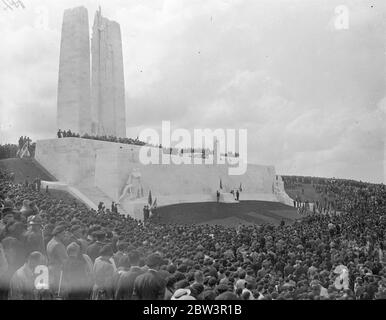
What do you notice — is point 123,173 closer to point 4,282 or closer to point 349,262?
point 349,262

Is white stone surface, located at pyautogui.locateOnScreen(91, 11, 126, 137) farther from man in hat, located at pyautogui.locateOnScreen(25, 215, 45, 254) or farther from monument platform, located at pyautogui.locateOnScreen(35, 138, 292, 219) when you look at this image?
man in hat, located at pyautogui.locateOnScreen(25, 215, 45, 254)

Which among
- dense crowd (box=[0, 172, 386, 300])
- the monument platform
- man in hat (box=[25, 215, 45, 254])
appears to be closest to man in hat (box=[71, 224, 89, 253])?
dense crowd (box=[0, 172, 386, 300])

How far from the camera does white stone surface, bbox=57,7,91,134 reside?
26500 millimetres

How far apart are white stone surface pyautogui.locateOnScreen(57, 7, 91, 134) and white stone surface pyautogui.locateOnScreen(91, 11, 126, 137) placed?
1957 mm

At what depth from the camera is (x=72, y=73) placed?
26.5m

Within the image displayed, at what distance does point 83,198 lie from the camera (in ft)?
67.7

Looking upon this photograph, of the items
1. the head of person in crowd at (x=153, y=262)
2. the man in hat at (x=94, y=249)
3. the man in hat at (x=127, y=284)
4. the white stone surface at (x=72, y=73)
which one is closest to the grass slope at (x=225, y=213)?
the white stone surface at (x=72, y=73)

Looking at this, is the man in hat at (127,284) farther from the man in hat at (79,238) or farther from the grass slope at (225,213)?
the grass slope at (225,213)

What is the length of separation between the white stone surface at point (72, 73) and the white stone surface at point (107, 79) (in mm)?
1957

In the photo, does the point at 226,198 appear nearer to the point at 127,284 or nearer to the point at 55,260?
the point at 55,260

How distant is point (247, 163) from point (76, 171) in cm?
1430

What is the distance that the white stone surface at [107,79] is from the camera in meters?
29.0

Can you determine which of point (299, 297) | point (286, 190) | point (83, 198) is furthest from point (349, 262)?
point (286, 190)

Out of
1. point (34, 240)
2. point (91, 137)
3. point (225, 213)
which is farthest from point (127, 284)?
point (91, 137)
